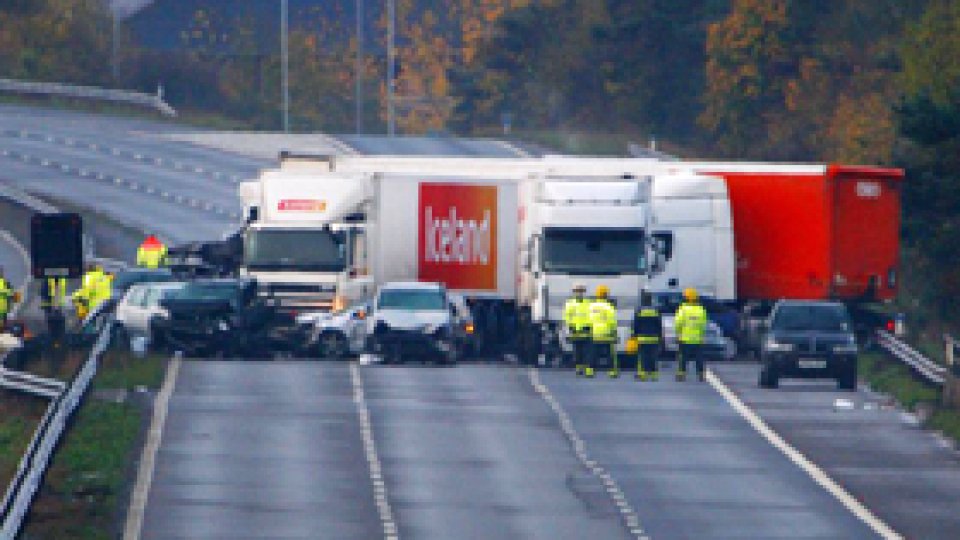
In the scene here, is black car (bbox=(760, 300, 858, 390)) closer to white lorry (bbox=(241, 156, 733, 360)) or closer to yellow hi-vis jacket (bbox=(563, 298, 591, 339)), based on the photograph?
yellow hi-vis jacket (bbox=(563, 298, 591, 339))

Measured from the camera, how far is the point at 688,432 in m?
35.4

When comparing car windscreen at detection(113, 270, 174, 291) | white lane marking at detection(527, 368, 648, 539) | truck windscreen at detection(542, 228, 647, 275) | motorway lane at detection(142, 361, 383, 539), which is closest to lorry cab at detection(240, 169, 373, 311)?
car windscreen at detection(113, 270, 174, 291)

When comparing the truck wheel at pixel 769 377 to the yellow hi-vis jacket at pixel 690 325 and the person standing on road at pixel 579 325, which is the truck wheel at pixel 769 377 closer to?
the yellow hi-vis jacket at pixel 690 325

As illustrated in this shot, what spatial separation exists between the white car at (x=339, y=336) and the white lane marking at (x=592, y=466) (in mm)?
4356

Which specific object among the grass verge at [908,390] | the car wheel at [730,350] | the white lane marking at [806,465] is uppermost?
the car wheel at [730,350]

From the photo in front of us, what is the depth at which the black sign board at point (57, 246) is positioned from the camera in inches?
1574

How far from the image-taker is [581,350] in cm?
4306

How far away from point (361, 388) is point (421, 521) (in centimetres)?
1219

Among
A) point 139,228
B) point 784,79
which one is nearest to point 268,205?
point 139,228

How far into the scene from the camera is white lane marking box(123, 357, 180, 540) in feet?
88.6

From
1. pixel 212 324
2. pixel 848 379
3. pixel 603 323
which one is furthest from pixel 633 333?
pixel 212 324

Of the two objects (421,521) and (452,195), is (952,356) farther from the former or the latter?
(421,521)

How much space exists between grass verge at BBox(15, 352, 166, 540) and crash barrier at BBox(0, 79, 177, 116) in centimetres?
6839

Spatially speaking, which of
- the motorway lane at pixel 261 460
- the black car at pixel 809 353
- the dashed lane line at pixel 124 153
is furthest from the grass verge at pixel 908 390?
the dashed lane line at pixel 124 153
